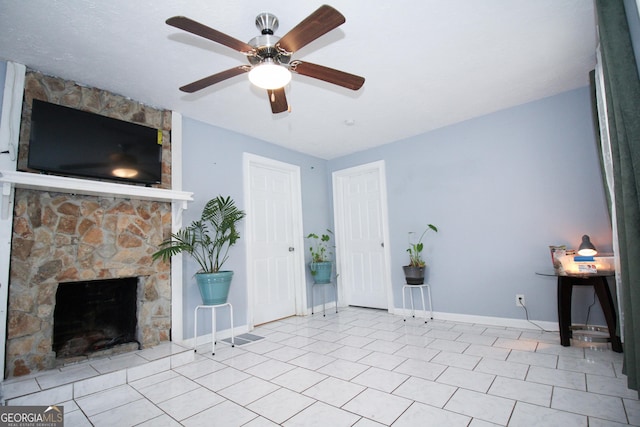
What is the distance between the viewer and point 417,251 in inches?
154

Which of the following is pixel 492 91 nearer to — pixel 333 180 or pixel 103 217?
pixel 333 180

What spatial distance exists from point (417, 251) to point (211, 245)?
2.53 m

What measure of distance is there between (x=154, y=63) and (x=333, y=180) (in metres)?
3.14

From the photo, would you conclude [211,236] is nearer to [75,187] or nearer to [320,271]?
Answer: [75,187]

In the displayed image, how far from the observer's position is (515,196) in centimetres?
343

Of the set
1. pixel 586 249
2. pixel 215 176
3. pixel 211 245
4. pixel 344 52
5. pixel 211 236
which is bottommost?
pixel 586 249


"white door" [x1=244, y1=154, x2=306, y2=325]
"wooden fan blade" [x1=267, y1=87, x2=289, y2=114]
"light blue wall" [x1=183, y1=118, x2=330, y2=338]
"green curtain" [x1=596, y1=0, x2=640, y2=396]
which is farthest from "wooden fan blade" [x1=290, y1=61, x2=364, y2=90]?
"white door" [x1=244, y1=154, x2=306, y2=325]

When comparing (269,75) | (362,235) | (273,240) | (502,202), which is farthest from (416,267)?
(269,75)

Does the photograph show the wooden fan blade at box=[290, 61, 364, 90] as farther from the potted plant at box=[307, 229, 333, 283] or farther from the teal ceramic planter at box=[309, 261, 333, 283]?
the teal ceramic planter at box=[309, 261, 333, 283]

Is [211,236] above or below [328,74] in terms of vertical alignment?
below

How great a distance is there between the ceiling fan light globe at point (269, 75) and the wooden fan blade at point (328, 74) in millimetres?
118

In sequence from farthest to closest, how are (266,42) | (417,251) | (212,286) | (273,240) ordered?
(273,240)
(417,251)
(212,286)
(266,42)

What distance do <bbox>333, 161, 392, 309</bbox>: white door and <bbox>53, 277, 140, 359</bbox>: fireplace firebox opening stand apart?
294 centimetres

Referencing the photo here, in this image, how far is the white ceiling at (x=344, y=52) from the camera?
1912 mm
